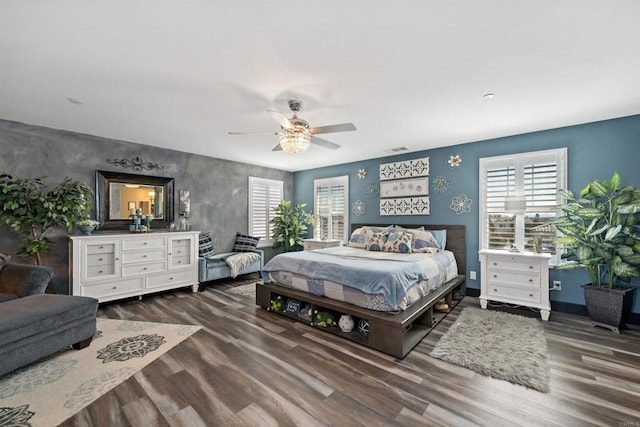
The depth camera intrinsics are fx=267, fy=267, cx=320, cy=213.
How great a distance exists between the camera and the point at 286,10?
1.64 m

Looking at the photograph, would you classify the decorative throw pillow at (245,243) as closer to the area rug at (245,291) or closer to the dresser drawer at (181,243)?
the area rug at (245,291)

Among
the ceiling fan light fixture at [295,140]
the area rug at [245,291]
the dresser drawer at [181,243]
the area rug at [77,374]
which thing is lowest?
the area rug at [245,291]

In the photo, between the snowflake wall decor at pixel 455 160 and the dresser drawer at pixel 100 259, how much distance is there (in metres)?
5.66

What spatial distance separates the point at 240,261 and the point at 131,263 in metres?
1.79

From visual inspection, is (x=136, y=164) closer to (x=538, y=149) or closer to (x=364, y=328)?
(x=364, y=328)

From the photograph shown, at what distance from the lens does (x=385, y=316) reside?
2615mm

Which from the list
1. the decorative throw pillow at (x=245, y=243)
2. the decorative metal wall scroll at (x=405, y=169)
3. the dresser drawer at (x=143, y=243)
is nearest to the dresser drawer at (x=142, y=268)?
the dresser drawer at (x=143, y=243)

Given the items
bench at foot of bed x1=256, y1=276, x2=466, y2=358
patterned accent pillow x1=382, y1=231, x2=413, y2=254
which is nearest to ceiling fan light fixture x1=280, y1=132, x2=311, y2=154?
bench at foot of bed x1=256, y1=276, x2=466, y2=358

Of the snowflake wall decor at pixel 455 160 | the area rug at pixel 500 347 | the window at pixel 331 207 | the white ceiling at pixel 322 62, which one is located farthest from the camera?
the window at pixel 331 207

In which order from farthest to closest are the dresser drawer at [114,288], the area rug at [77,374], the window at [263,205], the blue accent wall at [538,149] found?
the window at [263,205], the dresser drawer at [114,288], the blue accent wall at [538,149], the area rug at [77,374]

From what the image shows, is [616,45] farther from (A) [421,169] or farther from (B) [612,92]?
(A) [421,169]

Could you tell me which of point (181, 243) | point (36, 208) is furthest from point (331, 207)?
point (36, 208)

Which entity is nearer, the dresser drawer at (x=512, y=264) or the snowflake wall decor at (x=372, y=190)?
the dresser drawer at (x=512, y=264)

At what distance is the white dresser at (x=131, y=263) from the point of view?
3746 mm
